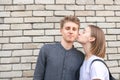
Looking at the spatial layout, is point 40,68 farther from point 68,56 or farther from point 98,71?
point 98,71

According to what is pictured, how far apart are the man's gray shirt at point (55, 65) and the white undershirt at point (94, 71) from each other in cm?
13

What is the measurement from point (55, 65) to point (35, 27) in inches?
38.7

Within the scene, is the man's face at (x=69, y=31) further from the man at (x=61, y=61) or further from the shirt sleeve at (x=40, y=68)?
the shirt sleeve at (x=40, y=68)

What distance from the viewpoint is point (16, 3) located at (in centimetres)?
335

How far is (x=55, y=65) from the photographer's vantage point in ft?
8.23

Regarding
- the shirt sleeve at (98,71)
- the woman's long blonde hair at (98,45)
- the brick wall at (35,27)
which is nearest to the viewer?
the shirt sleeve at (98,71)

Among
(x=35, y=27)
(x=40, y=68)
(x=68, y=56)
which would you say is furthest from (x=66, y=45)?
(x=35, y=27)

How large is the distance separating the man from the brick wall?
0.78 m

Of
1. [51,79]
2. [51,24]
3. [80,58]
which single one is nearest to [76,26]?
[80,58]

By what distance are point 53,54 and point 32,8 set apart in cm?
105

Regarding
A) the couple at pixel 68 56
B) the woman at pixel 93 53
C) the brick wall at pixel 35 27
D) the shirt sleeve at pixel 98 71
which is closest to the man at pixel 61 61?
the couple at pixel 68 56

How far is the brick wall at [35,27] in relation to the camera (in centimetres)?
329

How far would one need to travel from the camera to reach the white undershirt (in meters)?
2.24

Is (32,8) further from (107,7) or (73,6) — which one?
(107,7)
